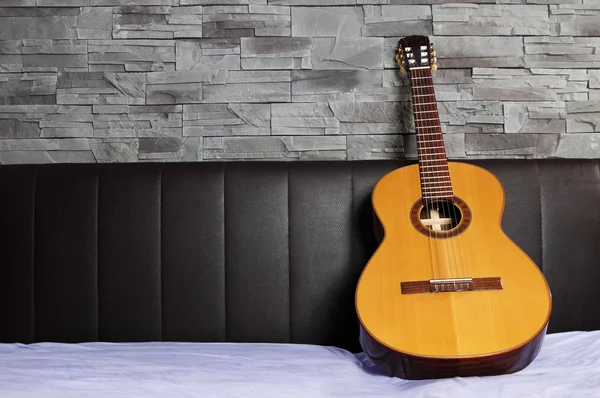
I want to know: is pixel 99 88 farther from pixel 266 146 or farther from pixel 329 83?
pixel 329 83

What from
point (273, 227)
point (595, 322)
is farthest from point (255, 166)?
point (595, 322)

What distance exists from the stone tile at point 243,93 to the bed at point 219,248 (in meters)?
0.25

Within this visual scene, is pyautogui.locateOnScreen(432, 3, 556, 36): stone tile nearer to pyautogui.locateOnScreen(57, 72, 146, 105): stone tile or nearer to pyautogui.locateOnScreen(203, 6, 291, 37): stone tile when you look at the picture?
pyautogui.locateOnScreen(203, 6, 291, 37): stone tile

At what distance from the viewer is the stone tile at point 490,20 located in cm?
182

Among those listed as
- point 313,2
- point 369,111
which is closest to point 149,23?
point 313,2

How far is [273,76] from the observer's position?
5.95 ft

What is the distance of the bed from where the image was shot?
1619mm

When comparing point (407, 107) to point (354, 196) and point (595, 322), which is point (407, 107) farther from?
point (595, 322)

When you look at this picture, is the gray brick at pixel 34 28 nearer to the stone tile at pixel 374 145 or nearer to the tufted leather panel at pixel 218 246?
the tufted leather panel at pixel 218 246

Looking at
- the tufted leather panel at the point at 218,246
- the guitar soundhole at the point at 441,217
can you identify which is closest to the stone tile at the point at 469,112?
the tufted leather panel at the point at 218,246

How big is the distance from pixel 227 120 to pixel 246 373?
81cm

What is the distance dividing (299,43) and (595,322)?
118 cm

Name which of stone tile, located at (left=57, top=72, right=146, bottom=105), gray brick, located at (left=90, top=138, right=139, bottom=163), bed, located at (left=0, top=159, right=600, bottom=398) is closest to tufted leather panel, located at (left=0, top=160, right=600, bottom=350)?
bed, located at (left=0, top=159, right=600, bottom=398)

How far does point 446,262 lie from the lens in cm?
138
